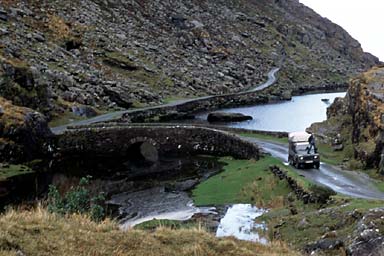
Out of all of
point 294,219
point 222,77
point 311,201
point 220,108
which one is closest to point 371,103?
point 311,201

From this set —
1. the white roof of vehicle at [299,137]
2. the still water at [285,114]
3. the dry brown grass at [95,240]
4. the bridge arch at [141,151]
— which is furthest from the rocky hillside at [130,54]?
the dry brown grass at [95,240]

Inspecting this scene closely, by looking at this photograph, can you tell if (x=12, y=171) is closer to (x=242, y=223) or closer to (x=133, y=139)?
(x=133, y=139)

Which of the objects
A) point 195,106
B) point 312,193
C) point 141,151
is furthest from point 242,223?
point 195,106

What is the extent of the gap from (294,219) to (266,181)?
45.5 feet

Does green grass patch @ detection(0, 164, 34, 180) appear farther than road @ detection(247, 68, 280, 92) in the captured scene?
No

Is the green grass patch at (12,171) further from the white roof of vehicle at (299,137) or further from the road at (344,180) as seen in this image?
the white roof of vehicle at (299,137)

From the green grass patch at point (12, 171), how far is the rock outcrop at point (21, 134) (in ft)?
5.25

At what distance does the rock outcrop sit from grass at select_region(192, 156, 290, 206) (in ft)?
75.7

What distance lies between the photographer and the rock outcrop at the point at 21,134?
2377 inches

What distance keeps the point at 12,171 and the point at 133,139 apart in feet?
58.1

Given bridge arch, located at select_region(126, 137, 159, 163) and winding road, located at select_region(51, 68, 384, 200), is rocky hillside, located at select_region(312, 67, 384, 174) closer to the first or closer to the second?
winding road, located at select_region(51, 68, 384, 200)

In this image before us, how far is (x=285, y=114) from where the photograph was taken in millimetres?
110562

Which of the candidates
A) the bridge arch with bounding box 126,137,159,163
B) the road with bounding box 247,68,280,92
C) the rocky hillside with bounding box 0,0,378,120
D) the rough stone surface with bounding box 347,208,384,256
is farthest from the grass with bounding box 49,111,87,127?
the road with bounding box 247,68,280,92

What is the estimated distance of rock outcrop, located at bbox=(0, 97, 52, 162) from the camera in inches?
2377
